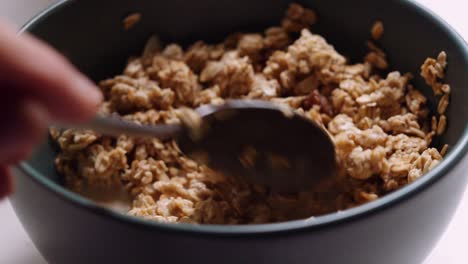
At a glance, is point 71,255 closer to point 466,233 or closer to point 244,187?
point 244,187

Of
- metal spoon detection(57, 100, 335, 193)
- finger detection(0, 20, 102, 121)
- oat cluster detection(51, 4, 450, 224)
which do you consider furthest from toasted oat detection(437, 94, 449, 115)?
finger detection(0, 20, 102, 121)

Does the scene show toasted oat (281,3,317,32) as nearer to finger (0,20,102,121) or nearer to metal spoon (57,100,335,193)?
metal spoon (57,100,335,193)

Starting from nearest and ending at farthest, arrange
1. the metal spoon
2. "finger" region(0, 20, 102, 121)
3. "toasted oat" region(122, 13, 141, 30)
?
1. "finger" region(0, 20, 102, 121)
2. the metal spoon
3. "toasted oat" region(122, 13, 141, 30)

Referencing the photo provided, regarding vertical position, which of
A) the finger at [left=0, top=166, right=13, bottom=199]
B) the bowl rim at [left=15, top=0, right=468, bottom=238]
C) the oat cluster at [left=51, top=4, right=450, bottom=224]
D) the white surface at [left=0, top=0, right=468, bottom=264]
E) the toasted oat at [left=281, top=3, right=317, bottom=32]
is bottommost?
the white surface at [left=0, top=0, right=468, bottom=264]

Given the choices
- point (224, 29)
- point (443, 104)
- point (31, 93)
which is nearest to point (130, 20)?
point (224, 29)

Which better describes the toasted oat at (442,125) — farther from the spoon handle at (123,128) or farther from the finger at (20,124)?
the finger at (20,124)

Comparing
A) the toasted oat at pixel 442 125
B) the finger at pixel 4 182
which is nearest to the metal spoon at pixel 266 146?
the toasted oat at pixel 442 125

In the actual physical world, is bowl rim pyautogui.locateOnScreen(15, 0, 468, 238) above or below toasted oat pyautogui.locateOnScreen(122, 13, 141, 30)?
below
